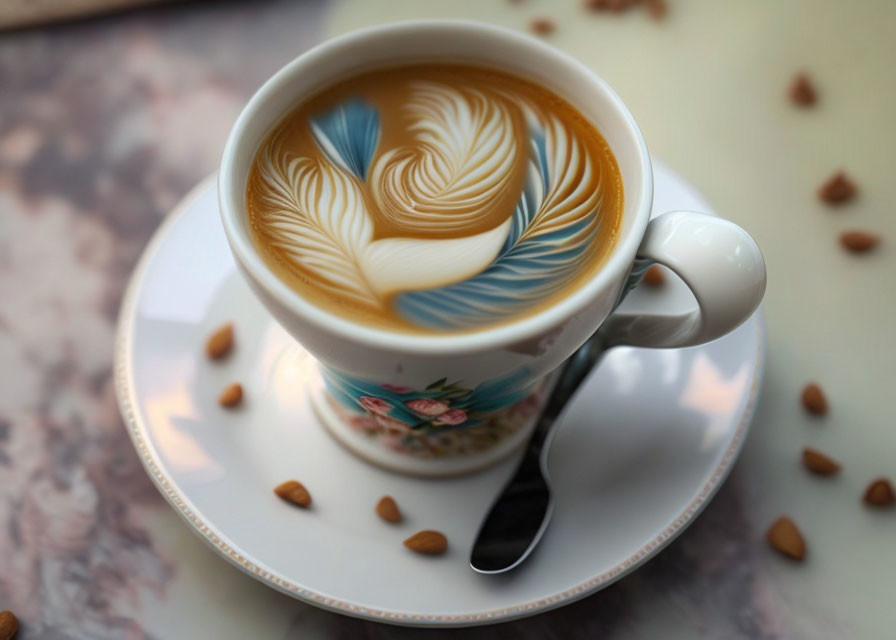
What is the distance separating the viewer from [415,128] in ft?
3.50

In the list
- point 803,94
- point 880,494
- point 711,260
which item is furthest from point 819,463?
point 803,94

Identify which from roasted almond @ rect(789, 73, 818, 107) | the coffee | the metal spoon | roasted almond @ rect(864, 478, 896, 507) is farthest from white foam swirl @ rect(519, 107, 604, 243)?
roasted almond @ rect(789, 73, 818, 107)

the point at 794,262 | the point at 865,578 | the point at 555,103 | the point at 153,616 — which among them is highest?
the point at 555,103

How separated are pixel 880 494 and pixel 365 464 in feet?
2.23

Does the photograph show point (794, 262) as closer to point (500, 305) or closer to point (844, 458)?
point (844, 458)

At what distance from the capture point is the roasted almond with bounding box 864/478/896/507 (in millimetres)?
1169

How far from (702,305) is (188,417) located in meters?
0.64

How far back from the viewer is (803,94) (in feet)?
5.06

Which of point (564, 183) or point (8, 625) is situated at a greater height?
point (564, 183)

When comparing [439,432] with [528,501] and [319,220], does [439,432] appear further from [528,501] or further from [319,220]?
[319,220]

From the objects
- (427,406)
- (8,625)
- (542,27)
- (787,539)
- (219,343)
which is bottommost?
(8,625)

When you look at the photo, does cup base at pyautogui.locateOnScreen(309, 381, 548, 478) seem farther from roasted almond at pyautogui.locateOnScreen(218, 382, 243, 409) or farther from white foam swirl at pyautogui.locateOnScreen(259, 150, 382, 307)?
white foam swirl at pyautogui.locateOnScreen(259, 150, 382, 307)

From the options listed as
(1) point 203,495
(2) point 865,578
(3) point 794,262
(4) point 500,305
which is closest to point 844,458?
(2) point 865,578

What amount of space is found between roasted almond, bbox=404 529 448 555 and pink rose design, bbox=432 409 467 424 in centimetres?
13
